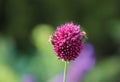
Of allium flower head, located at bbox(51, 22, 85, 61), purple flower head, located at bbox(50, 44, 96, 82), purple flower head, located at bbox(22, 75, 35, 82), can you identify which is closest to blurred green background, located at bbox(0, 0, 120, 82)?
purple flower head, located at bbox(50, 44, 96, 82)

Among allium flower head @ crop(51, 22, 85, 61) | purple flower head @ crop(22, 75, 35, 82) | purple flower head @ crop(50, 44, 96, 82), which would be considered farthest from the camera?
purple flower head @ crop(50, 44, 96, 82)

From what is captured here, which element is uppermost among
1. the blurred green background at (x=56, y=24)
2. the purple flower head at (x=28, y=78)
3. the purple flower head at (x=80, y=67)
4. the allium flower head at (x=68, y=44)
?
the blurred green background at (x=56, y=24)

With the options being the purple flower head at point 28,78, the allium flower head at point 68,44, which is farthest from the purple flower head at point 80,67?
the allium flower head at point 68,44

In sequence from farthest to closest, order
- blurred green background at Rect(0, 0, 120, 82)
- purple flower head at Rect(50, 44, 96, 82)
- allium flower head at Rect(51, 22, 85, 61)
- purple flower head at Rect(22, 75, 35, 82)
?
1. blurred green background at Rect(0, 0, 120, 82)
2. purple flower head at Rect(50, 44, 96, 82)
3. purple flower head at Rect(22, 75, 35, 82)
4. allium flower head at Rect(51, 22, 85, 61)

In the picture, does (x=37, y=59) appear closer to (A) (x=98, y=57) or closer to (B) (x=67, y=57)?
(A) (x=98, y=57)

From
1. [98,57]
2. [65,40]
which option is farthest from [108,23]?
[65,40]

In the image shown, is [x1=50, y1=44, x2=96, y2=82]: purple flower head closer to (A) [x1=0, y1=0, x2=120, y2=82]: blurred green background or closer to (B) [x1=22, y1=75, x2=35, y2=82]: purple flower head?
(B) [x1=22, y1=75, x2=35, y2=82]: purple flower head

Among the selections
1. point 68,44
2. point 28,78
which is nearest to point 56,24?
point 28,78

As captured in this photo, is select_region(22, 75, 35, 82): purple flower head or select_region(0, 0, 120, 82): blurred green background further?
select_region(0, 0, 120, 82): blurred green background

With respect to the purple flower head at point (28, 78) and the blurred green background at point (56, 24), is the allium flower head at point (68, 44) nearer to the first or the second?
the purple flower head at point (28, 78)

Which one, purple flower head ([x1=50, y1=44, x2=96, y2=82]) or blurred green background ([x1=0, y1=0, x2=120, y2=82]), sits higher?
blurred green background ([x1=0, y1=0, x2=120, y2=82])

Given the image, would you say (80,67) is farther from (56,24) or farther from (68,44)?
(68,44)
